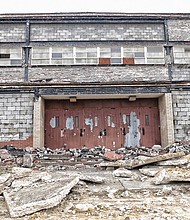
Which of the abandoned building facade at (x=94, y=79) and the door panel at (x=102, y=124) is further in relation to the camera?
the door panel at (x=102, y=124)

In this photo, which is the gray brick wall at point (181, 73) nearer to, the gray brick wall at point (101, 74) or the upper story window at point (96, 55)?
the gray brick wall at point (101, 74)

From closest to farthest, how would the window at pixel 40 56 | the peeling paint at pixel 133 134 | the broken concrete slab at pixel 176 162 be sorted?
the broken concrete slab at pixel 176 162
the peeling paint at pixel 133 134
the window at pixel 40 56

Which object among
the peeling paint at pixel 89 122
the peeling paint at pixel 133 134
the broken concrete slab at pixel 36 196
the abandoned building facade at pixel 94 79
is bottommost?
the broken concrete slab at pixel 36 196

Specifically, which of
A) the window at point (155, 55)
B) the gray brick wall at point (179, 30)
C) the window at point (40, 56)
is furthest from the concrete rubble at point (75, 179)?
the gray brick wall at point (179, 30)

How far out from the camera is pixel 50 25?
15625mm

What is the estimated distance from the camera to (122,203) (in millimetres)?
4836

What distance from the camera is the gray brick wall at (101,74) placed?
14820 millimetres

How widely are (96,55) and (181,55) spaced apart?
4.89 metres

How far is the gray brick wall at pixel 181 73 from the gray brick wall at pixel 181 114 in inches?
47.9

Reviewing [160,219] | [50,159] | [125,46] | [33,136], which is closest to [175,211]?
[160,219]

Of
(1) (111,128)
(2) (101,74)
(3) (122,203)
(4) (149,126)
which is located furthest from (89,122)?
(3) (122,203)

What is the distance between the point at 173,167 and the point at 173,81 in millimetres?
7629

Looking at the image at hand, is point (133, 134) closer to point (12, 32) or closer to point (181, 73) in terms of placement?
point (181, 73)

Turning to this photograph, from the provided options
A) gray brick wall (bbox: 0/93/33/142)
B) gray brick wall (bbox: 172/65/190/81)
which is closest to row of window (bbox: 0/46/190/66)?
gray brick wall (bbox: 172/65/190/81)
